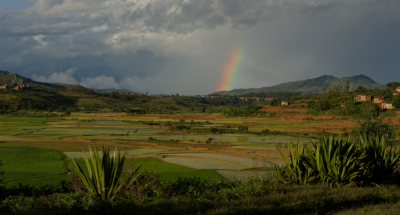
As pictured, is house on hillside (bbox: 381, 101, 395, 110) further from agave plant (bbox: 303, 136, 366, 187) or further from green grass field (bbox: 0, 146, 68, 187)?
green grass field (bbox: 0, 146, 68, 187)

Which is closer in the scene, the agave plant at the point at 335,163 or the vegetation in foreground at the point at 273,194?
the vegetation in foreground at the point at 273,194

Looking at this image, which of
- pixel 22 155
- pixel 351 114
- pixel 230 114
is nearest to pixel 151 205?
pixel 22 155

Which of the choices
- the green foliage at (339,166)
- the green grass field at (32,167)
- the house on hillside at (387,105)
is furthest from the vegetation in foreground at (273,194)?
the house on hillside at (387,105)

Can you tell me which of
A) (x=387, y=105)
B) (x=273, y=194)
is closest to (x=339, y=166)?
(x=273, y=194)

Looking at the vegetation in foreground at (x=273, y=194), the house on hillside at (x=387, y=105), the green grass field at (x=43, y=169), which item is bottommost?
the green grass field at (x=43, y=169)

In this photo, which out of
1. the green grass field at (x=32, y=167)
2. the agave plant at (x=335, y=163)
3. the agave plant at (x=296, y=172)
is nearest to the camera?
the agave plant at (x=335, y=163)

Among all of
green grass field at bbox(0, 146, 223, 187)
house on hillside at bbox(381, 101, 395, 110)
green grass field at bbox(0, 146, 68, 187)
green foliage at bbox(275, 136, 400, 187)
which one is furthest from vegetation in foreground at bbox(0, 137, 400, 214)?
house on hillside at bbox(381, 101, 395, 110)

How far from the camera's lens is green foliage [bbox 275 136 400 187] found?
8328 millimetres

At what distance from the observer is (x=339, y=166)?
820 cm

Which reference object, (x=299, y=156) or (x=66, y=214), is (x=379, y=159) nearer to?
(x=299, y=156)

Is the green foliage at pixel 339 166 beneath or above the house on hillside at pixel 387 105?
beneath

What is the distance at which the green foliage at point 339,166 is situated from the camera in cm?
833

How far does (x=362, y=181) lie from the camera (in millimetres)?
8492

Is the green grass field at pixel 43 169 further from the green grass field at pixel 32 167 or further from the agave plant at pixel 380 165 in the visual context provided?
the agave plant at pixel 380 165
